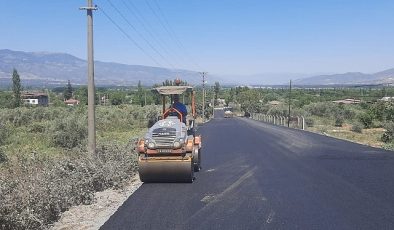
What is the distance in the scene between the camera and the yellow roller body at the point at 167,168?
12.7 meters

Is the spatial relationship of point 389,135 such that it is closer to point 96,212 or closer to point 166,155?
point 166,155

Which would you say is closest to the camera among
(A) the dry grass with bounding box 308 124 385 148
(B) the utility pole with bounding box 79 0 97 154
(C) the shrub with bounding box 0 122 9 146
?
(B) the utility pole with bounding box 79 0 97 154

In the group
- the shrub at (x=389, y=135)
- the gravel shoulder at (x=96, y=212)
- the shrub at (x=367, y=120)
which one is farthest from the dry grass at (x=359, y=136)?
the gravel shoulder at (x=96, y=212)

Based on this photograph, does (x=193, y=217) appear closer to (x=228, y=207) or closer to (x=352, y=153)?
(x=228, y=207)

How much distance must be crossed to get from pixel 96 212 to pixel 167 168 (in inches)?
130

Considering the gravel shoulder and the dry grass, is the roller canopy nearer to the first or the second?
the gravel shoulder

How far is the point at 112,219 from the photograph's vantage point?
9.02 meters

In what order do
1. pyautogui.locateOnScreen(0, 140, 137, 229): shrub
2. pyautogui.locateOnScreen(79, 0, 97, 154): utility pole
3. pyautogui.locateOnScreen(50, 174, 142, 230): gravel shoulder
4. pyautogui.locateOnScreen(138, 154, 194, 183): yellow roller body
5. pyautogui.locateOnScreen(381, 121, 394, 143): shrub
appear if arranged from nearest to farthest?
pyautogui.locateOnScreen(0, 140, 137, 229): shrub
pyautogui.locateOnScreen(50, 174, 142, 230): gravel shoulder
pyautogui.locateOnScreen(138, 154, 194, 183): yellow roller body
pyautogui.locateOnScreen(79, 0, 97, 154): utility pole
pyautogui.locateOnScreen(381, 121, 394, 143): shrub

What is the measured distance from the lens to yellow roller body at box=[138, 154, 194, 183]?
1272 centimetres

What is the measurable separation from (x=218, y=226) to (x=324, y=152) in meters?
14.3

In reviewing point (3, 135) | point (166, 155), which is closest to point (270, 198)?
point (166, 155)

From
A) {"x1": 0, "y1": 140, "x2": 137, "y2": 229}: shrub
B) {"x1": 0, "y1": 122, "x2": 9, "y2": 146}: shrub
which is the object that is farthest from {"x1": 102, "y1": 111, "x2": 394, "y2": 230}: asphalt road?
{"x1": 0, "y1": 122, "x2": 9, "y2": 146}: shrub

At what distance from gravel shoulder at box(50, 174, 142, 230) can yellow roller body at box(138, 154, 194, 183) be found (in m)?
0.66

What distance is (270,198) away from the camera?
11.0 metres
